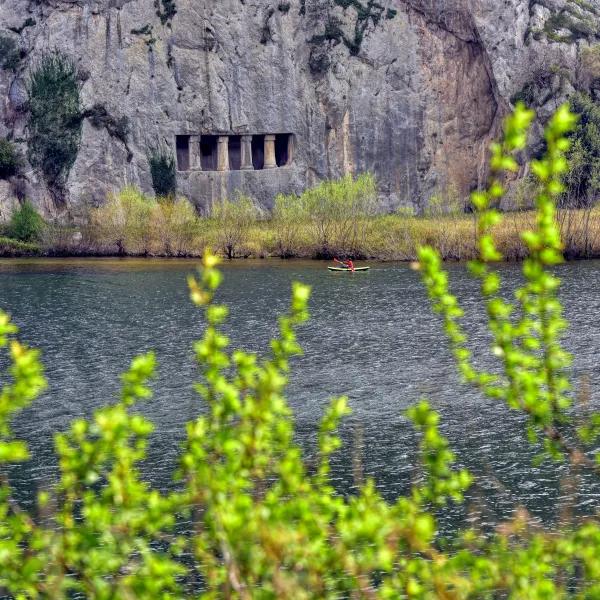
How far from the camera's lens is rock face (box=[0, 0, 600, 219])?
81438 millimetres

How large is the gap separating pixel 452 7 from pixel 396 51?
476cm

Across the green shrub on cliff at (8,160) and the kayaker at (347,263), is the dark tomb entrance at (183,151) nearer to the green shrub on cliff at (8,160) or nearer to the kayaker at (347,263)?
the green shrub on cliff at (8,160)

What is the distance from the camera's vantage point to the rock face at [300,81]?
8144 centimetres

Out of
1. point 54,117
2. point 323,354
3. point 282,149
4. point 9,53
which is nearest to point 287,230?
point 282,149

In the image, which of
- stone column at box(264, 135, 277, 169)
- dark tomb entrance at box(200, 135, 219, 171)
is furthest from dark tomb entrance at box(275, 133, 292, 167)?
Result: dark tomb entrance at box(200, 135, 219, 171)

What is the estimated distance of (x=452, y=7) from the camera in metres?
86.4

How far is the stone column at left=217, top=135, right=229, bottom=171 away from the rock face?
0.56 meters

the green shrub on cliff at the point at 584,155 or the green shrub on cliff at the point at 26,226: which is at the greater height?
the green shrub on cliff at the point at 584,155

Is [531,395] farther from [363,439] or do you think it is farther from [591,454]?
[363,439]

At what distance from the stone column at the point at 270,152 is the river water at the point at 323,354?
1921 centimetres

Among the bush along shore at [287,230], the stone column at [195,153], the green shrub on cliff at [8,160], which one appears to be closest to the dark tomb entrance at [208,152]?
the stone column at [195,153]

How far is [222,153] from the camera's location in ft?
275

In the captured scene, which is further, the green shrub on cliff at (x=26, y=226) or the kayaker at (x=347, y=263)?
the green shrub on cliff at (x=26, y=226)

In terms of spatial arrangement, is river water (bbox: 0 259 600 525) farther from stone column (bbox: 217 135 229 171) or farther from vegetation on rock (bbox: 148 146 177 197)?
stone column (bbox: 217 135 229 171)
